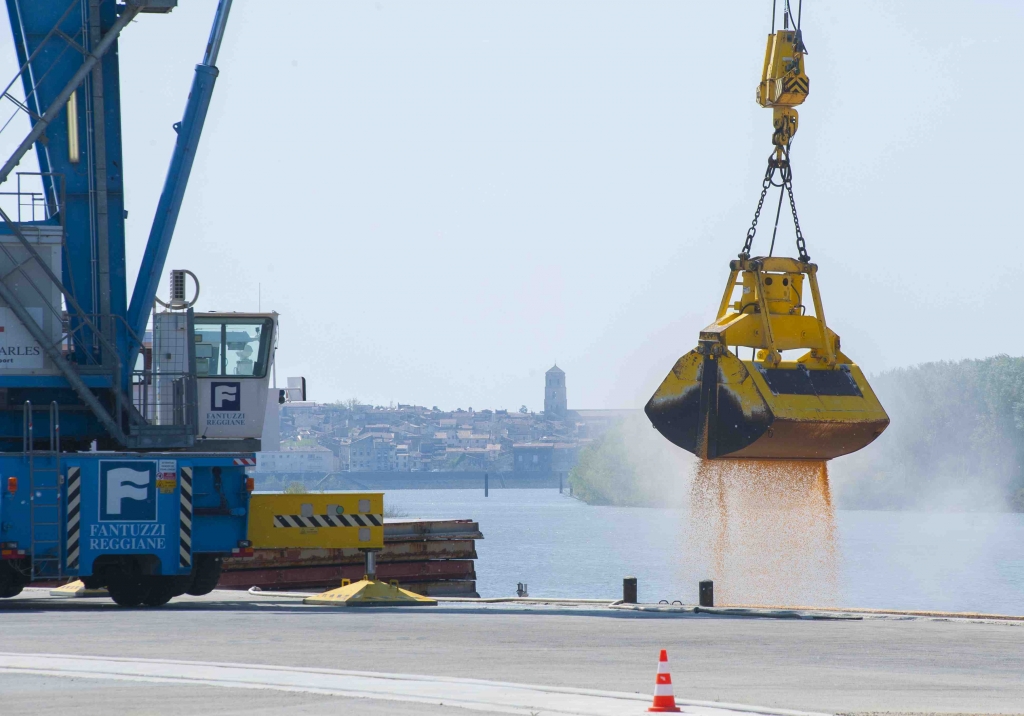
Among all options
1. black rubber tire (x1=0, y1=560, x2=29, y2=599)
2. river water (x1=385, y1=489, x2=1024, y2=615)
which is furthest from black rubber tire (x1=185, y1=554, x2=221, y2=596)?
river water (x1=385, y1=489, x2=1024, y2=615)

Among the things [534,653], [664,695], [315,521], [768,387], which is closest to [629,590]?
[768,387]

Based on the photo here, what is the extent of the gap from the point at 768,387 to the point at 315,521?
6.88 metres

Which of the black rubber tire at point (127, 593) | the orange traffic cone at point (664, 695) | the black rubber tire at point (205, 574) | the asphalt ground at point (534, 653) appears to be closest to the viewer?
the orange traffic cone at point (664, 695)

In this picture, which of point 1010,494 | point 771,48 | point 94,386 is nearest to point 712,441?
point 771,48

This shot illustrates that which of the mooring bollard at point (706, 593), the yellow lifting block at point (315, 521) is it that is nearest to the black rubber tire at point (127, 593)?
the yellow lifting block at point (315, 521)

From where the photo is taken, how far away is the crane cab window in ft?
62.5

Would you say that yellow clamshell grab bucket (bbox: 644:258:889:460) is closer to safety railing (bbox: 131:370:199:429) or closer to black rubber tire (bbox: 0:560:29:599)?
Answer: safety railing (bbox: 131:370:199:429)

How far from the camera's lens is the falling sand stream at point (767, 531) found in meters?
22.7

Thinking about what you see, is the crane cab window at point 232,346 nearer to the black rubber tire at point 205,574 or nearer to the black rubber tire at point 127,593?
the black rubber tire at point 205,574

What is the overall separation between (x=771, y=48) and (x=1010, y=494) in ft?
362

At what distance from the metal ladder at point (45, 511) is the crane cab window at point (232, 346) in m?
2.45

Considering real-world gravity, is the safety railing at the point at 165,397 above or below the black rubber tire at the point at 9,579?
above

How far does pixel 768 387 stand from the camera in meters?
20.9

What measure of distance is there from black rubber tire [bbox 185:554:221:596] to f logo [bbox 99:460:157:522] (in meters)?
1.29
